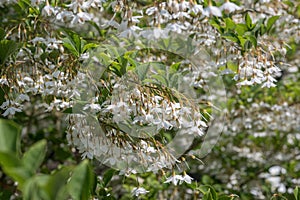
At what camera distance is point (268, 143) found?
4.41 m

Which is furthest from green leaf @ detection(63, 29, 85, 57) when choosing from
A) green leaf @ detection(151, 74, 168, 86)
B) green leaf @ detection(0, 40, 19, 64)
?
green leaf @ detection(151, 74, 168, 86)

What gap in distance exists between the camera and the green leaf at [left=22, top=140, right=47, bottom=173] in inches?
36.6

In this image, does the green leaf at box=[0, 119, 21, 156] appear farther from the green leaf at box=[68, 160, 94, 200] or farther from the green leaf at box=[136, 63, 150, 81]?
the green leaf at box=[136, 63, 150, 81]

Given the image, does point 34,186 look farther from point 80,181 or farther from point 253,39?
point 253,39

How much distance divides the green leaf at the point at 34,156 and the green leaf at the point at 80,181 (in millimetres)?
86

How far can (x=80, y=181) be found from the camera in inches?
39.4

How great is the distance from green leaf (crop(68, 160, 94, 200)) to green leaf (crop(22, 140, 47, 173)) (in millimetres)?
86

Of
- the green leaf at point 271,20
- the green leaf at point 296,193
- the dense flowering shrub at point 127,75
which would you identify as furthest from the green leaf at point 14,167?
the green leaf at point 271,20

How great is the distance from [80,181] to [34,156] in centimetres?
13

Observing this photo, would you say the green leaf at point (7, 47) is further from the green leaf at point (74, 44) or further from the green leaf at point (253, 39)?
the green leaf at point (253, 39)

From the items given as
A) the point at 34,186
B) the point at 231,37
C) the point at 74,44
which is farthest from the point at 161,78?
the point at 34,186

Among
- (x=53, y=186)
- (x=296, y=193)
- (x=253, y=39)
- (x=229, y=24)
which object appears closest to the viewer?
(x=53, y=186)

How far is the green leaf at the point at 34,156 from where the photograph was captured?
3.05 ft

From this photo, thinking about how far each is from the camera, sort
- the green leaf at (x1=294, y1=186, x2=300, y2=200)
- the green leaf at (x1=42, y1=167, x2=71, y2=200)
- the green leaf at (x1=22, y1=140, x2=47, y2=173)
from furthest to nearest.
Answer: the green leaf at (x1=294, y1=186, x2=300, y2=200) < the green leaf at (x1=22, y1=140, x2=47, y2=173) < the green leaf at (x1=42, y1=167, x2=71, y2=200)
